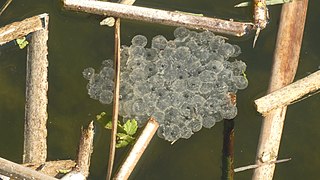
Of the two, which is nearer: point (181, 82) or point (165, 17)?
point (165, 17)

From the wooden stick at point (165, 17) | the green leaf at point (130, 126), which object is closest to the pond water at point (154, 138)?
the green leaf at point (130, 126)

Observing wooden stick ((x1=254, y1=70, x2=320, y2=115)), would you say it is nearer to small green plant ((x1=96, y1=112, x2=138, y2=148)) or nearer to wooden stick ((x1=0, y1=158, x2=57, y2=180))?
small green plant ((x1=96, y1=112, x2=138, y2=148))

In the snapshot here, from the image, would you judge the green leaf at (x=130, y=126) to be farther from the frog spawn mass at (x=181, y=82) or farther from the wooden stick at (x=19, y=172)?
the wooden stick at (x=19, y=172)

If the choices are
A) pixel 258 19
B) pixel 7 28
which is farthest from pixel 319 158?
pixel 7 28

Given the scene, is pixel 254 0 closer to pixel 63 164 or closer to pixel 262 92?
pixel 262 92

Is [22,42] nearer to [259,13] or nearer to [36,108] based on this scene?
[36,108]

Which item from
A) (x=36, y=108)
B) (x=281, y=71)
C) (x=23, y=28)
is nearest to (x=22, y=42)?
(x=23, y=28)
